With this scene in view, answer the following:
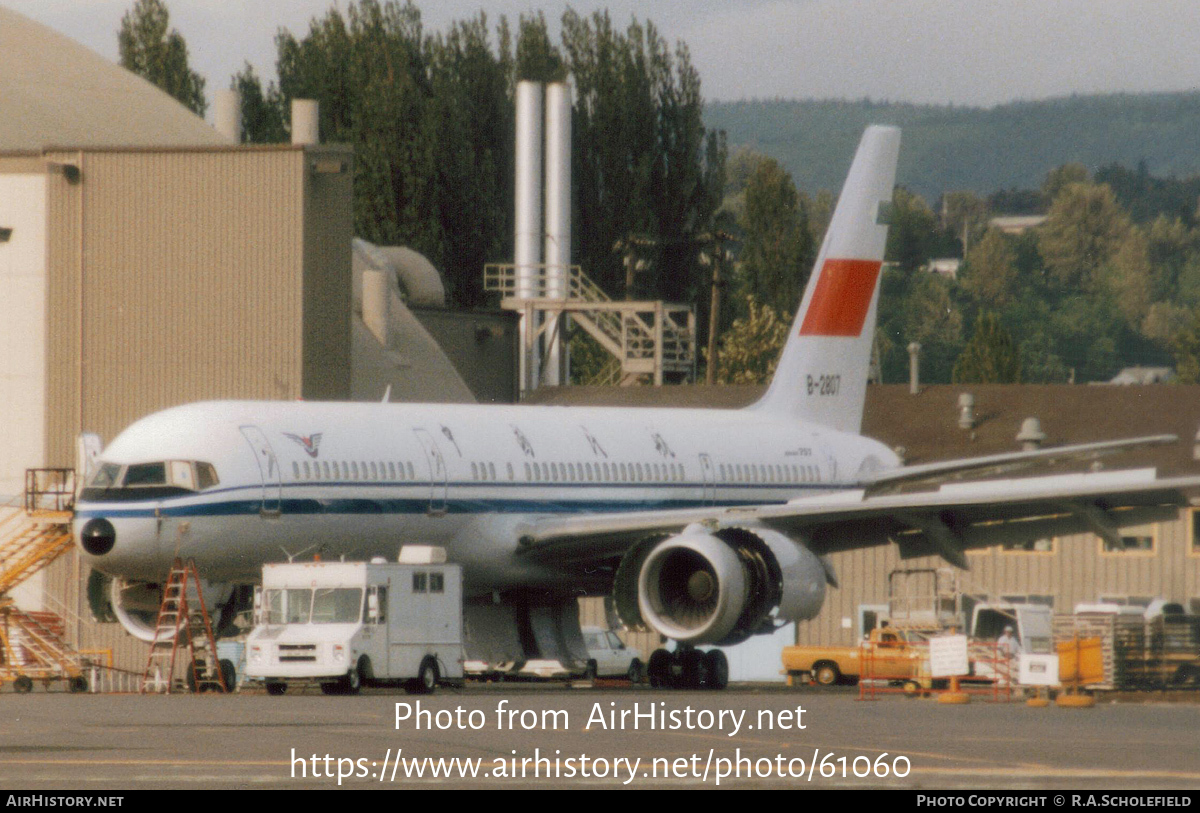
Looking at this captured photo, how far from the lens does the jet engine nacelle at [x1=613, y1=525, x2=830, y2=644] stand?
2808 cm

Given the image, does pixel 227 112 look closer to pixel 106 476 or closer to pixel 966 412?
pixel 966 412

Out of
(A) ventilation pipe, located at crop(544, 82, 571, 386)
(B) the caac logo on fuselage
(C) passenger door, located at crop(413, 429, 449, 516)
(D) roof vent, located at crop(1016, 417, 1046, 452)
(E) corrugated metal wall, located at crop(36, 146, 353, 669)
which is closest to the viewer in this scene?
(B) the caac logo on fuselage

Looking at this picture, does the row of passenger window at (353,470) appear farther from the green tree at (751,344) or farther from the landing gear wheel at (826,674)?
the green tree at (751,344)

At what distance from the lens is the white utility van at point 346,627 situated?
84.8 ft

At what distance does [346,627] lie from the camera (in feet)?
85.0

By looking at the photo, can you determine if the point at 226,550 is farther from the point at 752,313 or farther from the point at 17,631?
the point at 752,313

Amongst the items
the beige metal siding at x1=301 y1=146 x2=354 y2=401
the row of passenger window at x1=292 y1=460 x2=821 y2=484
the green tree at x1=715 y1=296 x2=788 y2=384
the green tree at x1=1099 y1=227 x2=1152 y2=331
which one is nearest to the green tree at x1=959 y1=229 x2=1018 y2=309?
the green tree at x1=1099 y1=227 x2=1152 y2=331

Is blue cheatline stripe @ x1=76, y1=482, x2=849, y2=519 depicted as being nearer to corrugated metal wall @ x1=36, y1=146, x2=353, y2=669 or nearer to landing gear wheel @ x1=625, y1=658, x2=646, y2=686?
landing gear wheel @ x1=625, y1=658, x2=646, y2=686

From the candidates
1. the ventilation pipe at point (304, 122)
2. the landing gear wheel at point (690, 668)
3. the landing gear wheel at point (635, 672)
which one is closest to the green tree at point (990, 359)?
the ventilation pipe at point (304, 122)

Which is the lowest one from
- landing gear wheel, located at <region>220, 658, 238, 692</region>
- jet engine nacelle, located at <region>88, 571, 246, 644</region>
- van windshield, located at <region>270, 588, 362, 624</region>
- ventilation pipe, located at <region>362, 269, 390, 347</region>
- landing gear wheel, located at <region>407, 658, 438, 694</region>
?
landing gear wheel, located at <region>220, 658, 238, 692</region>

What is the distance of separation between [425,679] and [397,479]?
10.3ft

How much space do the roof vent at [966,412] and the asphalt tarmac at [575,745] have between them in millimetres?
28061

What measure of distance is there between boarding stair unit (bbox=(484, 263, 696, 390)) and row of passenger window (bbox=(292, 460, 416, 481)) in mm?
34989

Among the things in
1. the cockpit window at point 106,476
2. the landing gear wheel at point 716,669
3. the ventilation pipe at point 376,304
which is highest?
the ventilation pipe at point 376,304
